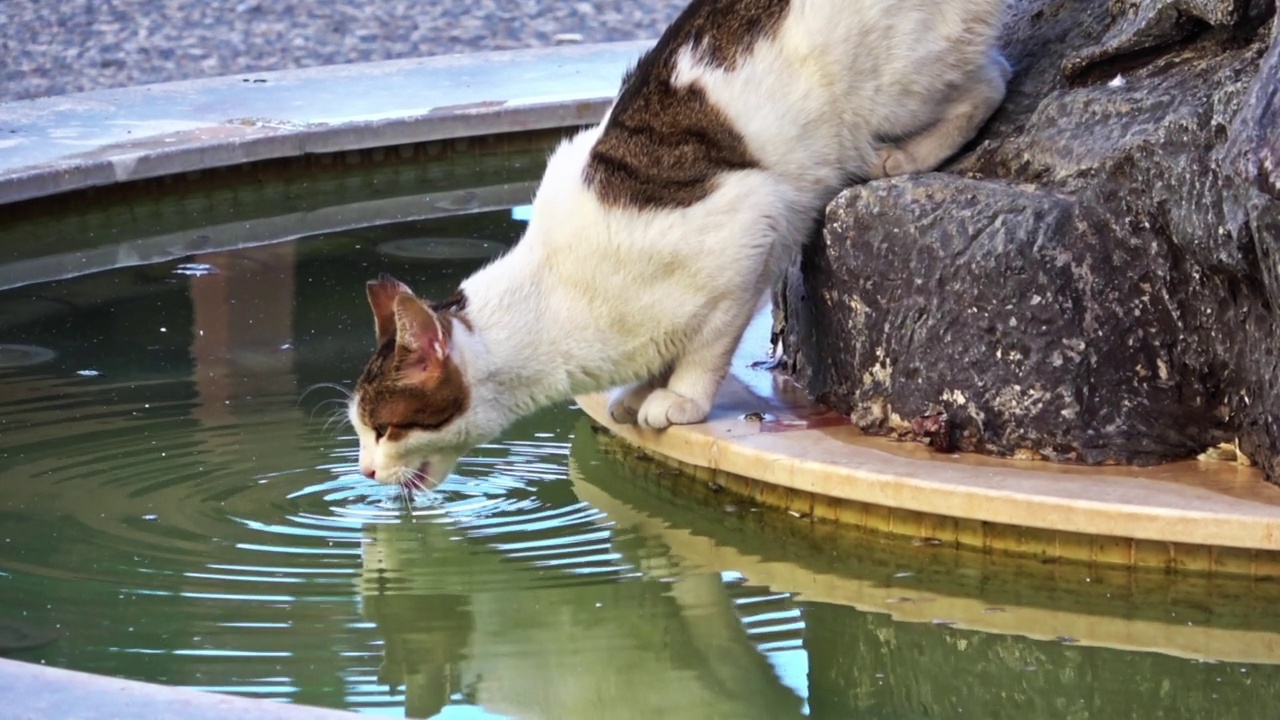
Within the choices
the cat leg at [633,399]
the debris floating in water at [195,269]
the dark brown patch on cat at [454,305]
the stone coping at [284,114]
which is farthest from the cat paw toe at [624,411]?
the stone coping at [284,114]

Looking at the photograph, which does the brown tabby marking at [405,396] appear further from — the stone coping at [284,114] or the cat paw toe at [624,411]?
the stone coping at [284,114]

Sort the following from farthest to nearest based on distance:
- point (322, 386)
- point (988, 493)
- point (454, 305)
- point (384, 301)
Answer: point (322, 386), point (454, 305), point (384, 301), point (988, 493)

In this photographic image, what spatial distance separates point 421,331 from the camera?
3.92 m

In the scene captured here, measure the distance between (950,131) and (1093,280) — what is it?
29.8 inches

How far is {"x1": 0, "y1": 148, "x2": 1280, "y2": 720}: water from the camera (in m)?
3.41

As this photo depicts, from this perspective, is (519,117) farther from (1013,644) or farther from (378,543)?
(1013,644)

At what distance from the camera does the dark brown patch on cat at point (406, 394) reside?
401cm

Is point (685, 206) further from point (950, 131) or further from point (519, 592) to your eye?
point (519, 592)

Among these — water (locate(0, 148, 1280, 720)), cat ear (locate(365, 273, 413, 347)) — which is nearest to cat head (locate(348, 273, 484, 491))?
cat ear (locate(365, 273, 413, 347))

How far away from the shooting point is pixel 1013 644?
3.55 meters

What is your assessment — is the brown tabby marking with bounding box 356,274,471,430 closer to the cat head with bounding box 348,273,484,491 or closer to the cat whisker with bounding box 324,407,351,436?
the cat head with bounding box 348,273,484,491

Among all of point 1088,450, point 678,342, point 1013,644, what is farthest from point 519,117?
point 1013,644

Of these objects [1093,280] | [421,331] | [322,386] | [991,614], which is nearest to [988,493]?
[991,614]

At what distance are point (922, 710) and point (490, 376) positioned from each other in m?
1.31
